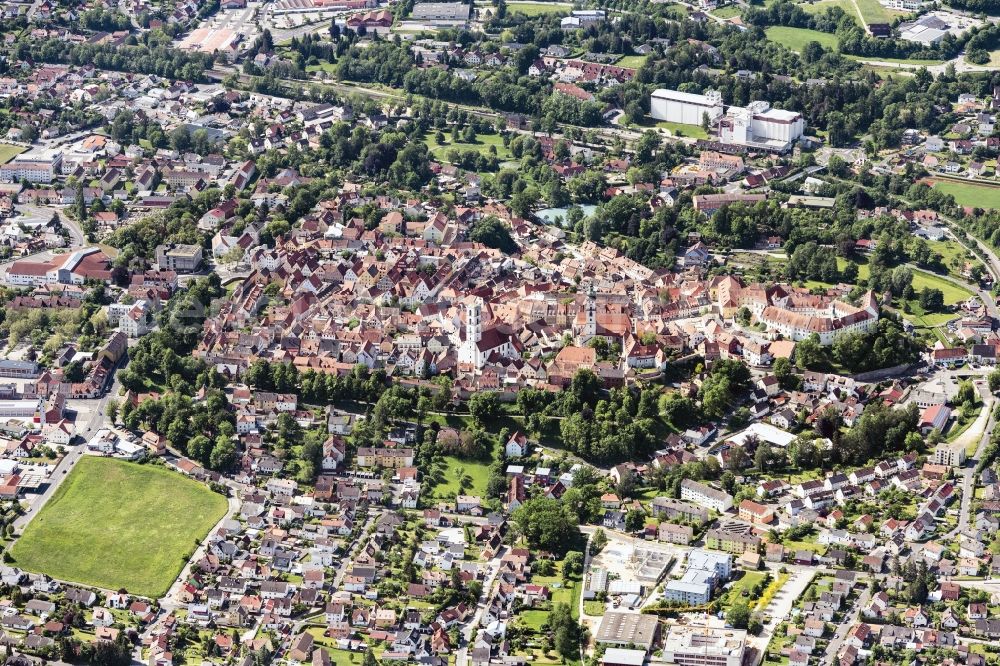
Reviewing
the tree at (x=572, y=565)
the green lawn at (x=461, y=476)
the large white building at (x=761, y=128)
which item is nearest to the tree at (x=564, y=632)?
the tree at (x=572, y=565)

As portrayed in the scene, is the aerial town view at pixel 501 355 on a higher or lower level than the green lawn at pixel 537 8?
higher

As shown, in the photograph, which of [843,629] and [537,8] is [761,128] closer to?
[537,8]

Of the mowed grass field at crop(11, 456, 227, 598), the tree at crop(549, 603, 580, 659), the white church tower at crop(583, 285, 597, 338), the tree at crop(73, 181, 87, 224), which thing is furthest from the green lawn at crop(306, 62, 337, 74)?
the tree at crop(549, 603, 580, 659)

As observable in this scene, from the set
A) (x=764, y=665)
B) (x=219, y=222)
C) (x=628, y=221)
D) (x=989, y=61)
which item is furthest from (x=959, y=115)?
(x=764, y=665)

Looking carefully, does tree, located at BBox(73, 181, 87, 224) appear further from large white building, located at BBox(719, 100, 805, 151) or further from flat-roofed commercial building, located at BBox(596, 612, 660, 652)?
flat-roofed commercial building, located at BBox(596, 612, 660, 652)

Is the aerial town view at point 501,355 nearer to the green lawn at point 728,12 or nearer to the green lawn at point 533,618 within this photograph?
the green lawn at point 533,618

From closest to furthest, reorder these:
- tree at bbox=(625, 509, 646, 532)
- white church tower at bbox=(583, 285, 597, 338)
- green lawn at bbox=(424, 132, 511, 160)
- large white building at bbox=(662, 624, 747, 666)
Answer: large white building at bbox=(662, 624, 747, 666) < tree at bbox=(625, 509, 646, 532) < white church tower at bbox=(583, 285, 597, 338) < green lawn at bbox=(424, 132, 511, 160)

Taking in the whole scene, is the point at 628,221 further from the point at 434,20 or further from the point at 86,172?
the point at 434,20
